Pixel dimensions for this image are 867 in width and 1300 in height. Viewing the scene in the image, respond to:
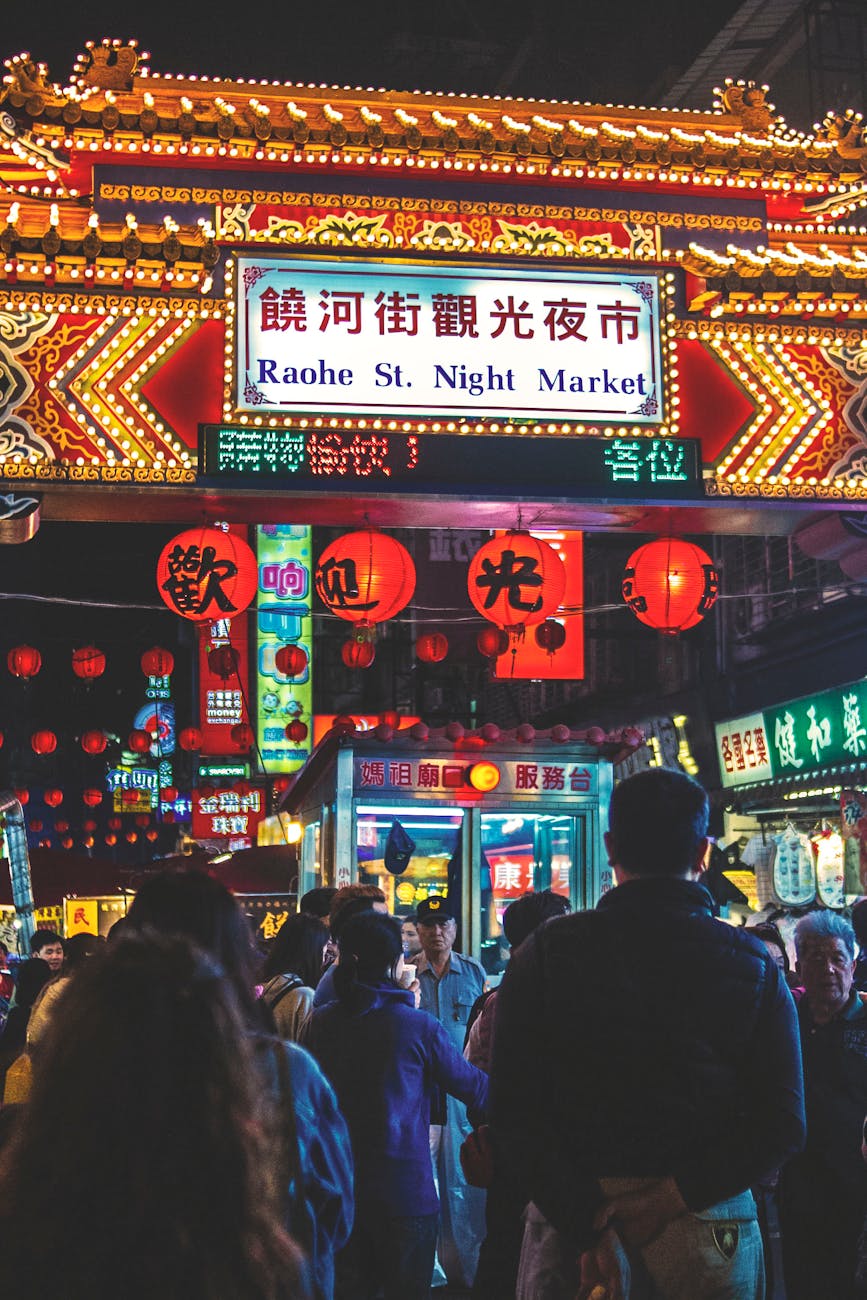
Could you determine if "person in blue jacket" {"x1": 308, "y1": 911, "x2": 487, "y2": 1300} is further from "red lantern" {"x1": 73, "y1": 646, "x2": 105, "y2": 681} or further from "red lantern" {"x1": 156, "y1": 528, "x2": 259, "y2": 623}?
"red lantern" {"x1": 73, "y1": 646, "x2": 105, "y2": 681}

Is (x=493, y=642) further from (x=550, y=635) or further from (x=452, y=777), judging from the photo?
(x=452, y=777)

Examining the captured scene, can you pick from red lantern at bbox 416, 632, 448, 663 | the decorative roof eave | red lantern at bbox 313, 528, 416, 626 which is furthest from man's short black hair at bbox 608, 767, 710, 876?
red lantern at bbox 416, 632, 448, 663

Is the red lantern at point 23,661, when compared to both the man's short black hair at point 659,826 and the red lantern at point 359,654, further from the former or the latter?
the man's short black hair at point 659,826

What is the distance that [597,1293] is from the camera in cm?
347

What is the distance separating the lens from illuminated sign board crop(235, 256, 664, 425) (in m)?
10.5

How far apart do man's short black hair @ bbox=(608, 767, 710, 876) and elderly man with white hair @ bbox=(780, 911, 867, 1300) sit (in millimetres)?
2331

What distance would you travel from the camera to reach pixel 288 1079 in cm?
276

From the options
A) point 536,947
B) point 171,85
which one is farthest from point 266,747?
point 536,947

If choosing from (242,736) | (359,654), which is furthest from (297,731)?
(359,654)

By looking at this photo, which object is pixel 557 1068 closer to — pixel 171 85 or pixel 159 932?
pixel 159 932

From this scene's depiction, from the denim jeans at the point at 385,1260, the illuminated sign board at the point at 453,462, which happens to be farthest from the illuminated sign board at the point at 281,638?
the denim jeans at the point at 385,1260

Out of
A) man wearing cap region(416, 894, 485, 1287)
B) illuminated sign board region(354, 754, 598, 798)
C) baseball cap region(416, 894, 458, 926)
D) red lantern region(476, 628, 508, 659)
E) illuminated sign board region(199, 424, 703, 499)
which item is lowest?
man wearing cap region(416, 894, 485, 1287)

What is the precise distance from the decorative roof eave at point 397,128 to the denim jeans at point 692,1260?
8.84 m

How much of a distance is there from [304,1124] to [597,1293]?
0.87 m
